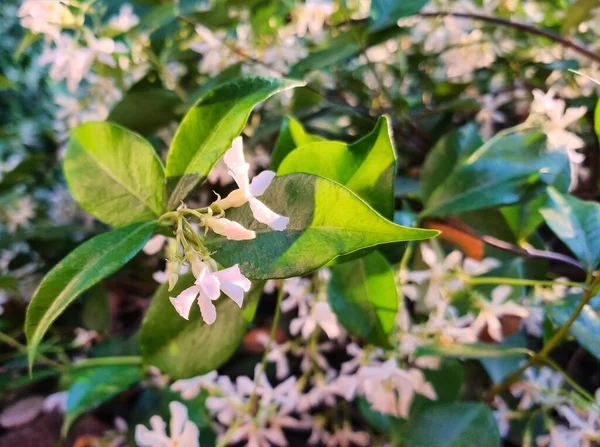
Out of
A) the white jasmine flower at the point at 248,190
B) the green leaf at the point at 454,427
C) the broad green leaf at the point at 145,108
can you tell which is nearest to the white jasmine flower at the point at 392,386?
the green leaf at the point at 454,427

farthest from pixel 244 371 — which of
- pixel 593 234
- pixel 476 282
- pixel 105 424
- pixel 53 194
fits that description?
pixel 53 194

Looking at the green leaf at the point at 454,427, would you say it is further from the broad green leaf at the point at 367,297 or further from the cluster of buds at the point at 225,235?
the cluster of buds at the point at 225,235

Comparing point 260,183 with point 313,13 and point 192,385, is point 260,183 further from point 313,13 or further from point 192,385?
point 313,13

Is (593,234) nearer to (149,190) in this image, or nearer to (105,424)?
(149,190)

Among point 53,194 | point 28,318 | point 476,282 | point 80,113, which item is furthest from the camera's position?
point 53,194

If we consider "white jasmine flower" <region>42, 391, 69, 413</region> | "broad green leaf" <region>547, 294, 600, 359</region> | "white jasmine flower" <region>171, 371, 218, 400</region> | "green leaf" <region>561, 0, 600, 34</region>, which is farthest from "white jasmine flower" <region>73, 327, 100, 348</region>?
"green leaf" <region>561, 0, 600, 34</region>

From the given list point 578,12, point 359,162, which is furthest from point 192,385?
point 578,12
